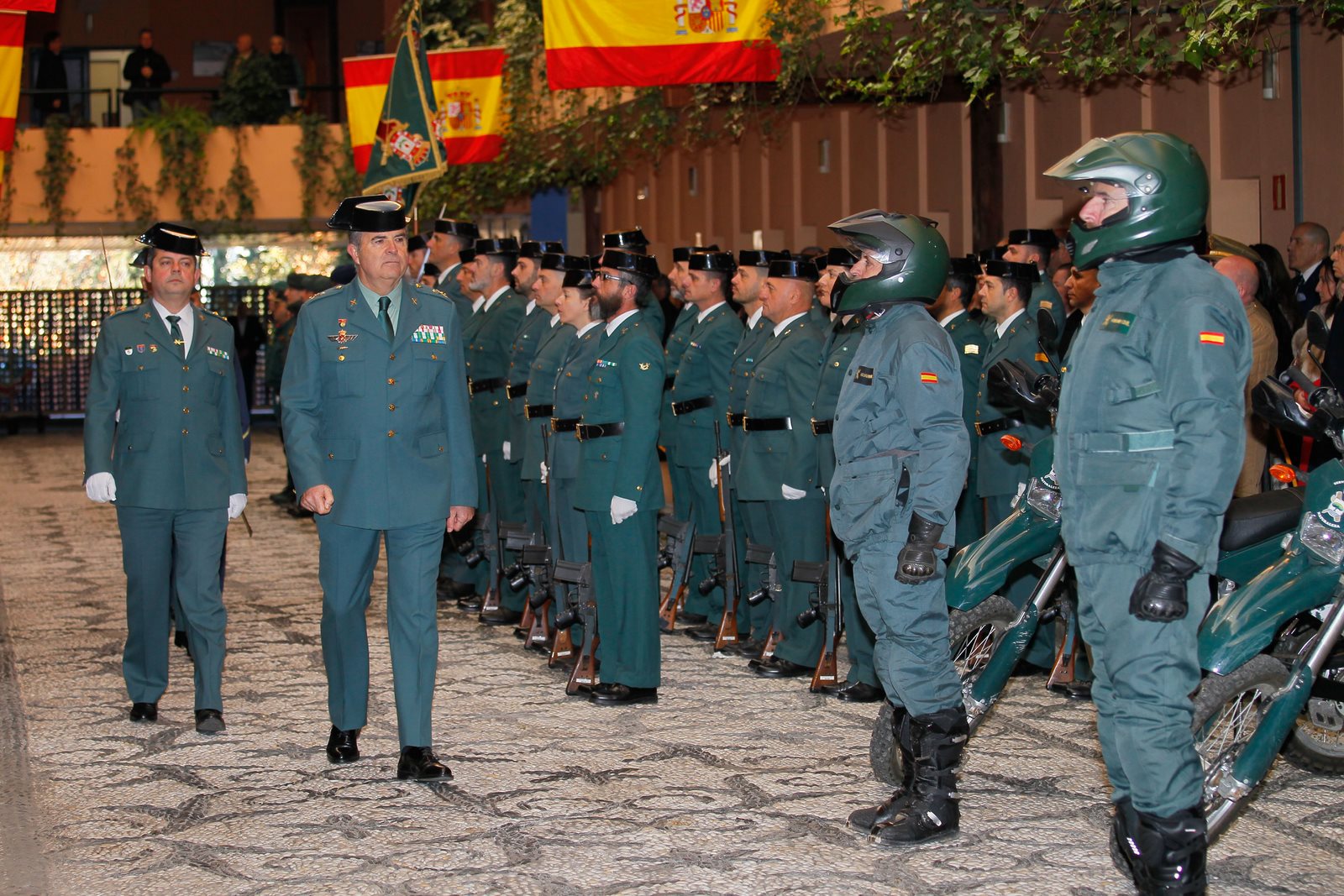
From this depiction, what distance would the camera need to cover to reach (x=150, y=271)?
21.6 ft

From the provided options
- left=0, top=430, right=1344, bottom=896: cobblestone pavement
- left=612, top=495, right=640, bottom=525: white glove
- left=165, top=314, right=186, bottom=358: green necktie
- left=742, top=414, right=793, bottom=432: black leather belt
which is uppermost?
left=165, top=314, right=186, bottom=358: green necktie

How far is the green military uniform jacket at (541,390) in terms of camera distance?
7703 mm

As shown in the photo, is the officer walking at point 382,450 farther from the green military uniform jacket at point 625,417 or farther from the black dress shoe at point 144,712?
the black dress shoe at point 144,712

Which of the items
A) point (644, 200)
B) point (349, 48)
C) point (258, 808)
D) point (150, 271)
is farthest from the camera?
point (349, 48)

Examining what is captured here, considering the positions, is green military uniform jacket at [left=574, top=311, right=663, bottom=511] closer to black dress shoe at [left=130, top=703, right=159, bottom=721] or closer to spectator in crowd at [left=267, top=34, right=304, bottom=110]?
black dress shoe at [left=130, top=703, right=159, bottom=721]

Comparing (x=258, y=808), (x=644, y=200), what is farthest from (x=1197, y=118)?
(x=644, y=200)

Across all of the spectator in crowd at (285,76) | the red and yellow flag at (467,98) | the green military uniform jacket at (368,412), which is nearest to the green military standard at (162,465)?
the green military uniform jacket at (368,412)

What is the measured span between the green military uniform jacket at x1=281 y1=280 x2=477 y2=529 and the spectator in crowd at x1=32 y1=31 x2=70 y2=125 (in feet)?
59.6

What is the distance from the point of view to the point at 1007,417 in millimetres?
7375

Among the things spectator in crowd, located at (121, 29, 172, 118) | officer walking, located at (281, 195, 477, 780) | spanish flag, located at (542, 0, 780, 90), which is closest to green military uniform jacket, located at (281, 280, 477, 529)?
officer walking, located at (281, 195, 477, 780)

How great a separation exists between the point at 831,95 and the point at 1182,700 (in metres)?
8.43

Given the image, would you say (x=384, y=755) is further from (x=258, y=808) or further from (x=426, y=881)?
(x=426, y=881)

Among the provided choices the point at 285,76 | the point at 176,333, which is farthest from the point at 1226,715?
the point at 285,76

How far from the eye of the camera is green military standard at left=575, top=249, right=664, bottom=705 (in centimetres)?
662
